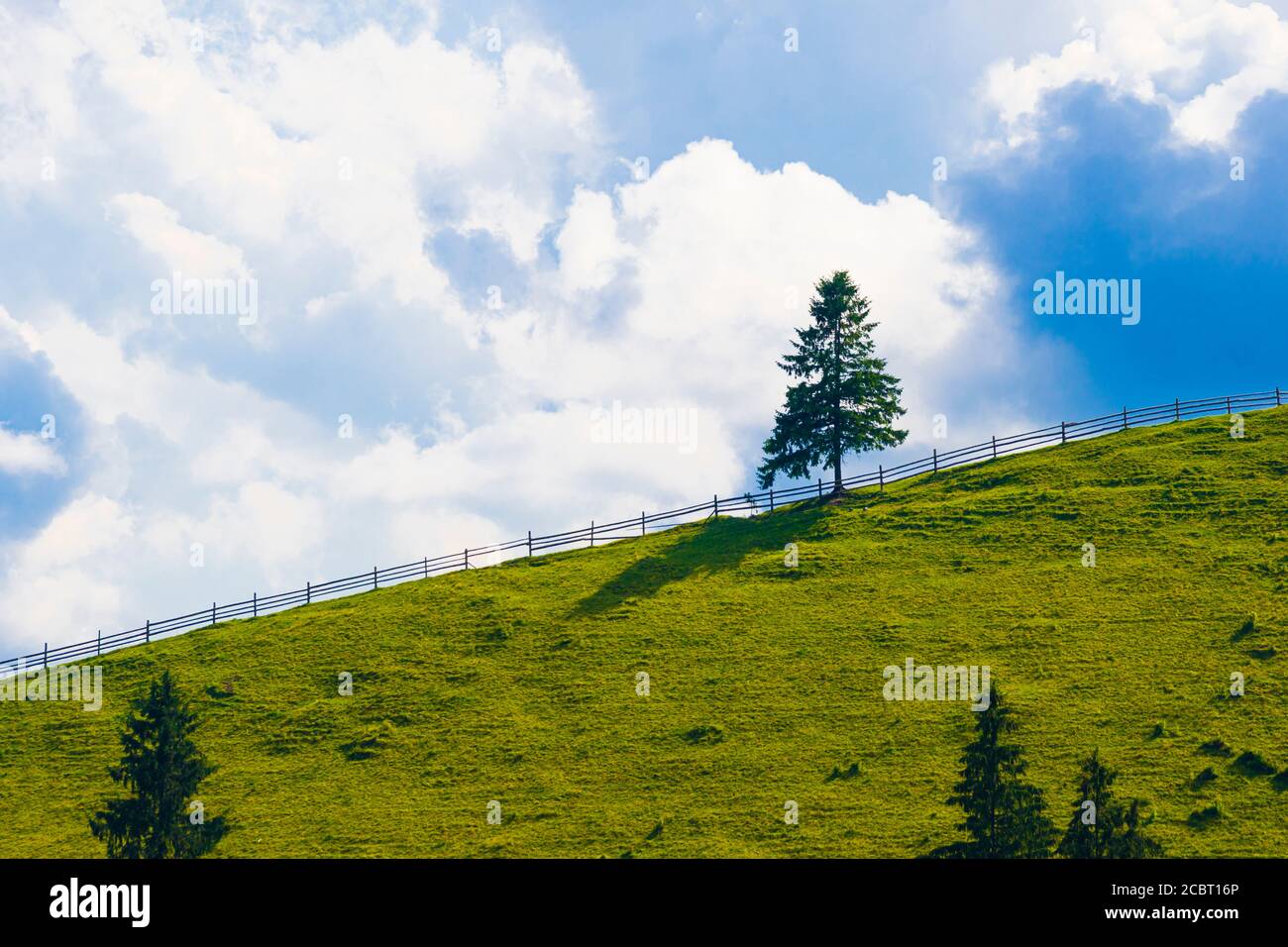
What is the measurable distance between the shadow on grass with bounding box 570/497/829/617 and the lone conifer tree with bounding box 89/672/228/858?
23412mm

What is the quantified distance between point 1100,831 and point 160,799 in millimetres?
30254

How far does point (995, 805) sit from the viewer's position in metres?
37.5

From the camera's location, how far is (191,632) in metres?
73.3

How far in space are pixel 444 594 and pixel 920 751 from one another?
30.7 metres

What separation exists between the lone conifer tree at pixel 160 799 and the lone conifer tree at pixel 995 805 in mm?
25243

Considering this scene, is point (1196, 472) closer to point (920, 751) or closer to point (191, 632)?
point (920, 751)

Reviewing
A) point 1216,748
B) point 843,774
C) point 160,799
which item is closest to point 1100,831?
point 1216,748

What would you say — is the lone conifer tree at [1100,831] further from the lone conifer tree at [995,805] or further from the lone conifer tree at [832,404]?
the lone conifer tree at [832,404]

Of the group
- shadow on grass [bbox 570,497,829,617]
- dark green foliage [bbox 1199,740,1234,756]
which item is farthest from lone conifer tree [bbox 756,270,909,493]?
dark green foliage [bbox 1199,740,1234,756]

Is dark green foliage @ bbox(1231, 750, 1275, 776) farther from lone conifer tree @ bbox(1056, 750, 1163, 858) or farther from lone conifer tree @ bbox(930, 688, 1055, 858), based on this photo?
lone conifer tree @ bbox(1056, 750, 1163, 858)

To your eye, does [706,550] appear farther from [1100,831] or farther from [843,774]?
[1100,831]

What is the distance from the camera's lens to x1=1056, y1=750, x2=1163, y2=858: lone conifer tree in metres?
34.1

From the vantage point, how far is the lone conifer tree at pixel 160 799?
43531 millimetres
